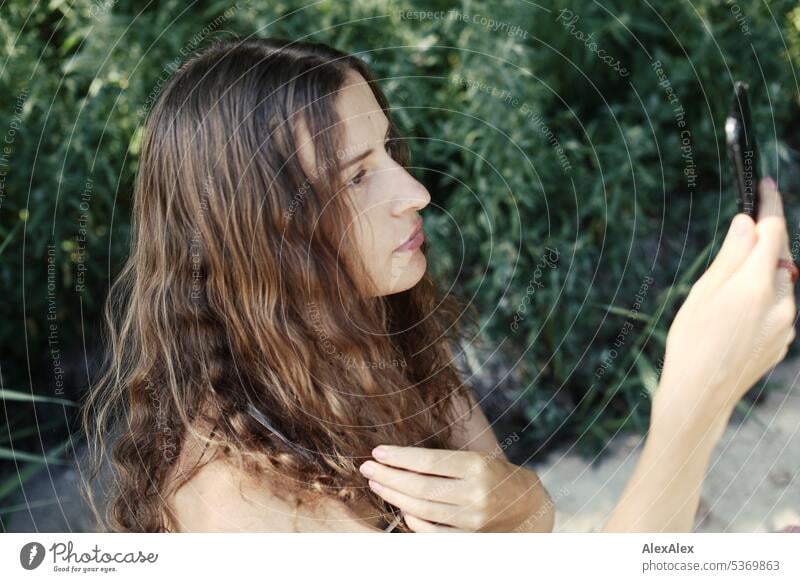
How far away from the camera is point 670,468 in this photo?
0.61m

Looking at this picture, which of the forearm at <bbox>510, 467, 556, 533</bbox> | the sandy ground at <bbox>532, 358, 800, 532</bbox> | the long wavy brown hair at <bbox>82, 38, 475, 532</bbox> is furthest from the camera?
the sandy ground at <bbox>532, 358, 800, 532</bbox>

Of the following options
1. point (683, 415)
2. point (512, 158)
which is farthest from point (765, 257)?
point (512, 158)

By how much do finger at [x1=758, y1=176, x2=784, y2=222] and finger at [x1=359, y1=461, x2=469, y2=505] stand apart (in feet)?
0.97

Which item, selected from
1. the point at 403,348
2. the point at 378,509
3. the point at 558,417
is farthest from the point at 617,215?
the point at 378,509

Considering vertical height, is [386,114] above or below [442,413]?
above

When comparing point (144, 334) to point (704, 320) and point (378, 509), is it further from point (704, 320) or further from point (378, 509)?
point (704, 320)

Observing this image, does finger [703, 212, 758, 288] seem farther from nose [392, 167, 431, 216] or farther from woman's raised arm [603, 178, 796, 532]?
nose [392, 167, 431, 216]

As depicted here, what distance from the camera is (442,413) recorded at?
73cm

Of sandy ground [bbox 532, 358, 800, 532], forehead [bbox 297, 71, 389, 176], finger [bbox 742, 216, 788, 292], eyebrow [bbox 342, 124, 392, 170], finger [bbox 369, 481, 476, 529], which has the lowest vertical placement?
sandy ground [bbox 532, 358, 800, 532]

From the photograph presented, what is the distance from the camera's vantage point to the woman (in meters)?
0.58

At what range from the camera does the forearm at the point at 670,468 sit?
0.61 meters

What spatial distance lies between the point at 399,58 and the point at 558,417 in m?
0.48

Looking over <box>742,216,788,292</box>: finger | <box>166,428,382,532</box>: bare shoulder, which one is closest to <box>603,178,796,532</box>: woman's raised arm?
<box>742,216,788,292</box>: finger

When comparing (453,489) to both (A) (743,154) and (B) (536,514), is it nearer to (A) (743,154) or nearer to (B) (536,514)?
(B) (536,514)
